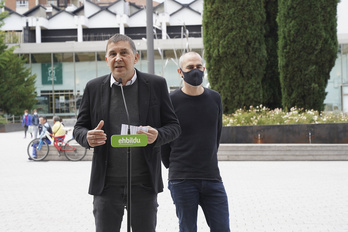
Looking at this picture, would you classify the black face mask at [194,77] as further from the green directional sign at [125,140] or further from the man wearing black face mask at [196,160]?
the green directional sign at [125,140]

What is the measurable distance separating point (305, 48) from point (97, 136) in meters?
15.5

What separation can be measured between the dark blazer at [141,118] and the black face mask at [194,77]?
916mm

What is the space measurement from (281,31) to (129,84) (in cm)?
1514

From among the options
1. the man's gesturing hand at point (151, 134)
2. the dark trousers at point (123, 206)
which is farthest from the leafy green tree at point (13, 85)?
the man's gesturing hand at point (151, 134)

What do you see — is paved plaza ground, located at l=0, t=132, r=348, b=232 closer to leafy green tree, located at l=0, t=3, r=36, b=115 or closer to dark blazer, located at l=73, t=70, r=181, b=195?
dark blazer, located at l=73, t=70, r=181, b=195

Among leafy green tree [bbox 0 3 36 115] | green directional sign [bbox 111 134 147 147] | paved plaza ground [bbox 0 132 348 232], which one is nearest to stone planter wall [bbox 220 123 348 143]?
paved plaza ground [bbox 0 132 348 232]

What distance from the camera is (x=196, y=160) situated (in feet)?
13.4

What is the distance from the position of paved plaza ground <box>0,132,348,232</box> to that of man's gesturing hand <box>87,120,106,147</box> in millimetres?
3577

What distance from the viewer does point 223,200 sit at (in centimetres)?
402

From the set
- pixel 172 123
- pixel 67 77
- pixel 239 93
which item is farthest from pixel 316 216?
pixel 67 77

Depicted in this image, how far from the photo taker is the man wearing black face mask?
13.2 feet

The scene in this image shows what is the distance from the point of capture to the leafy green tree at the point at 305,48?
17406 mm

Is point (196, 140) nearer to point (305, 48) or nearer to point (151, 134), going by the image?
point (151, 134)

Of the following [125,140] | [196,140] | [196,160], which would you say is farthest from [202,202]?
[125,140]
